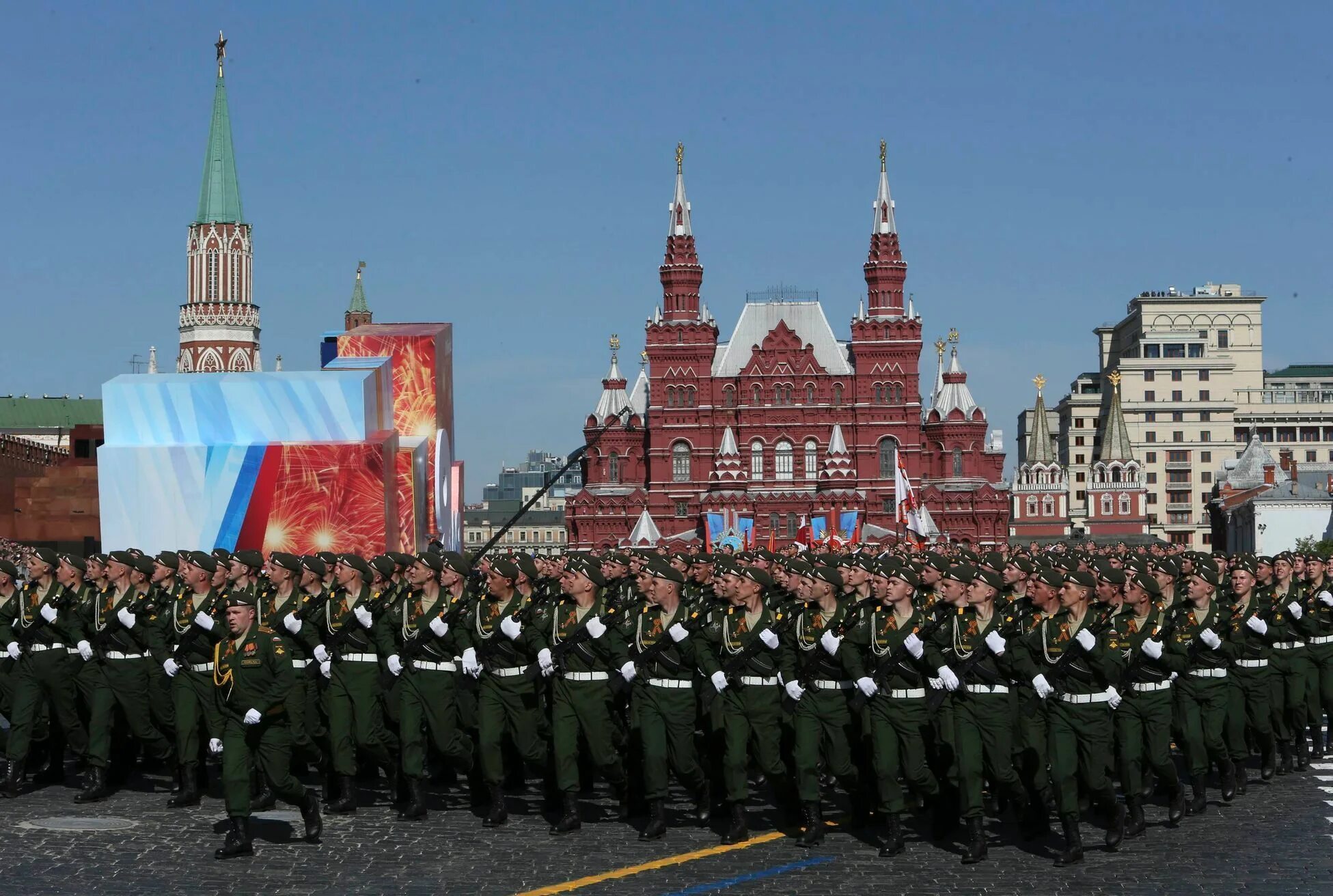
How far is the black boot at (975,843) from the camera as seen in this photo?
12.3m

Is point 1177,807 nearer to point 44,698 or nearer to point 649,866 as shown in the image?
point 649,866

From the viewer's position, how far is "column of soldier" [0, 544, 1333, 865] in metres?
12.6

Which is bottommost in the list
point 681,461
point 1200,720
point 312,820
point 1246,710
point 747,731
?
point 312,820

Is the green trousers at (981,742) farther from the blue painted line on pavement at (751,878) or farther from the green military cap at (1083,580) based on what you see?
the blue painted line on pavement at (751,878)

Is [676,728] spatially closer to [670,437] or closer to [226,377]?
[226,377]

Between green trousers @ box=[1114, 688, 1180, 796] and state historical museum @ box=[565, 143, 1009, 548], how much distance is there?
71.6 metres

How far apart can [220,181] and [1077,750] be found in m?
106

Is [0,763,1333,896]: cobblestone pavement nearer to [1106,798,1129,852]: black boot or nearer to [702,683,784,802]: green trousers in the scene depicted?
[1106,798,1129,852]: black boot

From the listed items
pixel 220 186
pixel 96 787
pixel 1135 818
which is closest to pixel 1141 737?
pixel 1135 818

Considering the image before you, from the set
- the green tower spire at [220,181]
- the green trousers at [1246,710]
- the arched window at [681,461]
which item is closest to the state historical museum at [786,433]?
the arched window at [681,461]

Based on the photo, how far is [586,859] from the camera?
40.4 ft

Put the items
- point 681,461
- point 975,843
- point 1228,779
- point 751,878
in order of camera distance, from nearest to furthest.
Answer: point 751,878, point 975,843, point 1228,779, point 681,461

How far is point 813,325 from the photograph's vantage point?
89.9 metres

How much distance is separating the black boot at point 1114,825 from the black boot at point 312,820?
5.58 m
